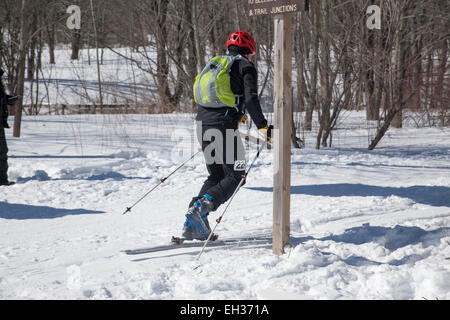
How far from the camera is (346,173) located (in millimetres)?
7867

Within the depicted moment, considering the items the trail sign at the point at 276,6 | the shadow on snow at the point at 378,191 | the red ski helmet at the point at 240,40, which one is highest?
the trail sign at the point at 276,6

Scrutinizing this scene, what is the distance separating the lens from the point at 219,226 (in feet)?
17.7

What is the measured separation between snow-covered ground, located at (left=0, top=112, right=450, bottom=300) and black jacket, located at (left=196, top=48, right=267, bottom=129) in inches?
48.2

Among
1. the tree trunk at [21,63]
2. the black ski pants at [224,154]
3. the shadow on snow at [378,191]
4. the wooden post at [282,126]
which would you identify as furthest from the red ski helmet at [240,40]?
the tree trunk at [21,63]

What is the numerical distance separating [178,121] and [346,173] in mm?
6064

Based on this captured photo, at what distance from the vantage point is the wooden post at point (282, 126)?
4.06 meters

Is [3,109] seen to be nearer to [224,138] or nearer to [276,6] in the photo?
[224,138]

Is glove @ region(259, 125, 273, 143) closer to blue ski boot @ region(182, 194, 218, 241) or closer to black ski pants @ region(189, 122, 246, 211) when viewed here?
black ski pants @ region(189, 122, 246, 211)

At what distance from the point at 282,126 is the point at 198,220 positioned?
125 centimetres

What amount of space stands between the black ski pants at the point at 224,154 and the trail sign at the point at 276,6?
1078 mm

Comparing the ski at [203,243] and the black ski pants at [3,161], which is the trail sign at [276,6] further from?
the black ski pants at [3,161]

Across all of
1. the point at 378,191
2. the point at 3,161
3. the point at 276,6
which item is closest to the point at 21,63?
the point at 3,161

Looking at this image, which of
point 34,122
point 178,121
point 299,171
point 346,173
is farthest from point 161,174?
point 34,122
